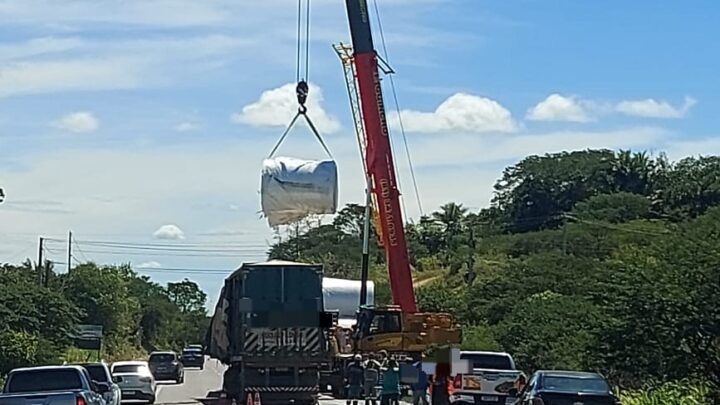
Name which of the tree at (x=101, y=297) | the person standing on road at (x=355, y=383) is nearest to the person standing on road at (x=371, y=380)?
the person standing on road at (x=355, y=383)

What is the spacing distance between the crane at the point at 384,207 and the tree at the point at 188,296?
5657 inches

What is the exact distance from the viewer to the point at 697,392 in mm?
29531

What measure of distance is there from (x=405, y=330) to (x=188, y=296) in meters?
150

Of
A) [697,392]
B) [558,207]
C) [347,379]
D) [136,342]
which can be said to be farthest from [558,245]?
[697,392]

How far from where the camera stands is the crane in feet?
123

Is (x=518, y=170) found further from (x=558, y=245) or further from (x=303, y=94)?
(x=303, y=94)

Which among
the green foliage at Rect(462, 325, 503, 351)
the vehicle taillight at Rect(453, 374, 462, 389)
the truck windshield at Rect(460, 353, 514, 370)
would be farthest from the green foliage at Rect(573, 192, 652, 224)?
the vehicle taillight at Rect(453, 374, 462, 389)

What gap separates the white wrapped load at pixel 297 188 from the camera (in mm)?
34375

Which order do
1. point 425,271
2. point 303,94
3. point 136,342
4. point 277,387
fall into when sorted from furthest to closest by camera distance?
point 136,342 < point 425,271 < point 303,94 < point 277,387

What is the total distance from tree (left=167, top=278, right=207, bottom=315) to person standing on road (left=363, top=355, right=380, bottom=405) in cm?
14528

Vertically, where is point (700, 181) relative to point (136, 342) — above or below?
above

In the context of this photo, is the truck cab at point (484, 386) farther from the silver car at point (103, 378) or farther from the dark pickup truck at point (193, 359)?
the dark pickup truck at point (193, 359)

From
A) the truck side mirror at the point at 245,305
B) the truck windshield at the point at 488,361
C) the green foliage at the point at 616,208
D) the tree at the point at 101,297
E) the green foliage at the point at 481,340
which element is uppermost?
the green foliage at the point at 616,208

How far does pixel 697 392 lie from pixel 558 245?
6328 cm
